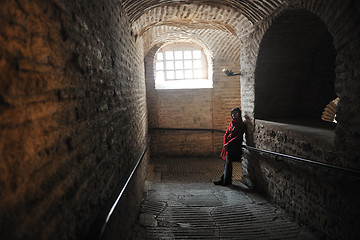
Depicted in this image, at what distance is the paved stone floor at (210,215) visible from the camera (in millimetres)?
2914

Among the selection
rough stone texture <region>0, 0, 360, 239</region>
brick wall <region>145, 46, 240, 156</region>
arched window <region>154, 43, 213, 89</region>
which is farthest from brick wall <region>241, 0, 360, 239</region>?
arched window <region>154, 43, 213, 89</region>

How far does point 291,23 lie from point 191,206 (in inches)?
138

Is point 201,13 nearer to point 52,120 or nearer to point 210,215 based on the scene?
point 210,215

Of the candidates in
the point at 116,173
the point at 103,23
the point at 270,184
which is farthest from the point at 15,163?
the point at 270,184

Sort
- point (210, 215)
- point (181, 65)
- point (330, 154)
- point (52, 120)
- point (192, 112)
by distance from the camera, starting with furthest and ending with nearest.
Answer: point (181, 65)
point (192, 112)
point (210, 215)
point (330, 154)
point (52, 120)

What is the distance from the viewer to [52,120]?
123cm

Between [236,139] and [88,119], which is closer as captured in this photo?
A: [88,119]

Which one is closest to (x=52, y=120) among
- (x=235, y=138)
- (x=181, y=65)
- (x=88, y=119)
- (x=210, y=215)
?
(x=88, y=119)

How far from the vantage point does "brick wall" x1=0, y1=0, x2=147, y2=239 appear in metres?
0.91

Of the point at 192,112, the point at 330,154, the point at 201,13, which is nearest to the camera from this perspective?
the point at 330,154

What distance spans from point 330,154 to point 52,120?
2.72m

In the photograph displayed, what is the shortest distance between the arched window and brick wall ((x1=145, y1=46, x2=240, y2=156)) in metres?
0.79

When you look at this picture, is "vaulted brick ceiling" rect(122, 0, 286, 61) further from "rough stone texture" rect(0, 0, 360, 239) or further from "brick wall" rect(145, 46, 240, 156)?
"brick wall" rect(145, 46, 240, 156)

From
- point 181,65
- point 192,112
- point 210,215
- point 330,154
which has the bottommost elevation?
point 210,215
